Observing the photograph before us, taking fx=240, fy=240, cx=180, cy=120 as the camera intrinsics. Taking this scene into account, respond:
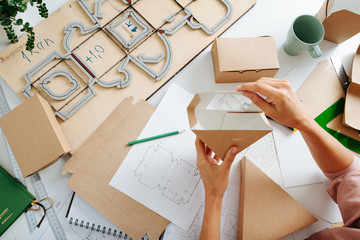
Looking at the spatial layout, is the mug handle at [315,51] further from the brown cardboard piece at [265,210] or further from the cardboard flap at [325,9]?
the brown cardboard piece at [265,210]

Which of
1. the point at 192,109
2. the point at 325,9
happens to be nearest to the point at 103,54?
the point at 192,109

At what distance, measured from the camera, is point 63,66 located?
835 millimetres

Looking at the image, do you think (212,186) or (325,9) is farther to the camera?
(325,9)

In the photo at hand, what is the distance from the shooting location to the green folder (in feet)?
2.46

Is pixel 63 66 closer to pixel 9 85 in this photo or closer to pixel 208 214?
pixel 9 85

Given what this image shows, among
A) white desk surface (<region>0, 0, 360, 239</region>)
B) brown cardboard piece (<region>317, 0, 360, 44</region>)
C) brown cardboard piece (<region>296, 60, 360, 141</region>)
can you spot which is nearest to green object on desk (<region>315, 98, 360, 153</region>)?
brown cardboard piece (<region>296, 60, 360, 141</region>)

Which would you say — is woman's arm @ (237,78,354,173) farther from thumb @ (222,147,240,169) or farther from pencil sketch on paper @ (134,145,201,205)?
pencil sketch on paper @ (134,145,201,205)

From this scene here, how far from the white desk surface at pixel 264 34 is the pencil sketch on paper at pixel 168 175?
0.19 metres

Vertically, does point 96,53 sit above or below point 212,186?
above

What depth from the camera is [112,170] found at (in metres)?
0.79

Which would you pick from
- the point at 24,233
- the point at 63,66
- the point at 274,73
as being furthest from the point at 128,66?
the point at 24,233

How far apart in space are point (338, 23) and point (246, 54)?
351 millimetres

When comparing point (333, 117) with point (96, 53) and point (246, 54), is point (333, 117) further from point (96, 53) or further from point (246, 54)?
point (96, 53)

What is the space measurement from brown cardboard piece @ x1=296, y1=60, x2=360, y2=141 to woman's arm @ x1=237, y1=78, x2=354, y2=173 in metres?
0.13
